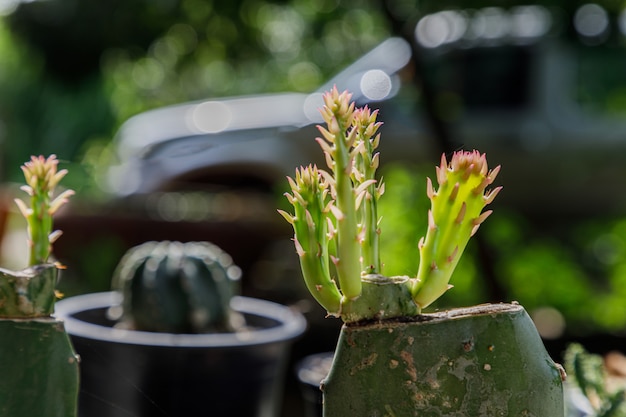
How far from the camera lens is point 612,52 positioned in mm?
5793

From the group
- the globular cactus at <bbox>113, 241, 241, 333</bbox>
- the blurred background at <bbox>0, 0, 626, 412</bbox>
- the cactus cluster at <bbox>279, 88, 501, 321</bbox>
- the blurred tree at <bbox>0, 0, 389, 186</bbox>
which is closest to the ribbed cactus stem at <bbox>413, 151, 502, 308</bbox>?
the cactus cluster at <bbox>279, 88, 501, 321</bbox>

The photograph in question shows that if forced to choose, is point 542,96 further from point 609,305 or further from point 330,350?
point 330,350

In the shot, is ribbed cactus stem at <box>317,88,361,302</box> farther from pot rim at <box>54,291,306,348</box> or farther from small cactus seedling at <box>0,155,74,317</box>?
pot rim at <box>54,291,306,348</box>

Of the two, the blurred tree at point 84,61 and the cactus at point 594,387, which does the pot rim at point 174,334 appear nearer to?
the cactus at point 594,387

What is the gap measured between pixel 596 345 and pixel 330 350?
0.76 metres

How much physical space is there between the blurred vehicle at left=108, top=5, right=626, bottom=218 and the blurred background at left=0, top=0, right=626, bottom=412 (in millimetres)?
11

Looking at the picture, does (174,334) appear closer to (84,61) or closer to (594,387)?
(594,387)

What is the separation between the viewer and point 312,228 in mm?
794

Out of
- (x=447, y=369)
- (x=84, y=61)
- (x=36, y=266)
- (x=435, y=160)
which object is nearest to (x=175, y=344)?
(x=36, y=266)

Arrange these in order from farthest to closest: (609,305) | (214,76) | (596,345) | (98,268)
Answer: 1. (214,76)
2. (98,268)
3. (609,305)
4. (596,345)

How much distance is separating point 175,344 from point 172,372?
0.05 m

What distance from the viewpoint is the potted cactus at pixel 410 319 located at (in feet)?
2.53

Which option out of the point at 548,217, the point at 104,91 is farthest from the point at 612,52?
the point at 104,91

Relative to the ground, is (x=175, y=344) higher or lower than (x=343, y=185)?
lower
